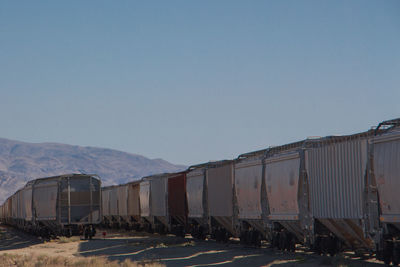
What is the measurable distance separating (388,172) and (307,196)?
6.74 metres

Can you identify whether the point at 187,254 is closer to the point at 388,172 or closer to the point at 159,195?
the point at 388,172

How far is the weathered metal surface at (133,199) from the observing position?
57562mm

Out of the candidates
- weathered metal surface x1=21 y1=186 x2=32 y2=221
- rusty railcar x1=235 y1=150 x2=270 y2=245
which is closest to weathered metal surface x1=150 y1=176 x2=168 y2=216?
weathered metal surface x1=21 y1=186 x2=32 y2=221

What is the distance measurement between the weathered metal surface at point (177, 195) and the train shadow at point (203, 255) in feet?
9.82

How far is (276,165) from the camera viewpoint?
2838cm

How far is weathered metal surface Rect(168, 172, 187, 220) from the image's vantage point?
4382cm

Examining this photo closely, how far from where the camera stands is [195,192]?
40.7 meters

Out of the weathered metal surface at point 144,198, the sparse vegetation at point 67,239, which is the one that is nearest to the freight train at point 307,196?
the sparse vegetation at point 67,239

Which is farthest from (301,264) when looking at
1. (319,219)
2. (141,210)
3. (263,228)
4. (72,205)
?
(141,210)

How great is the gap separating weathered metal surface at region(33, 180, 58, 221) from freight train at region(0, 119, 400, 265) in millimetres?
7565

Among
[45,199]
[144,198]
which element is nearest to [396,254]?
[45,199]

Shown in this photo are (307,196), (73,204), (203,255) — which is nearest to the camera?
(307,196)

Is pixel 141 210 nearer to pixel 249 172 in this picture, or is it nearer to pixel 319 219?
pixel 249 172

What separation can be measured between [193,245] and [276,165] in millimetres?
10158
